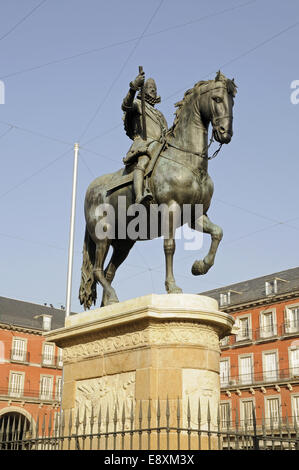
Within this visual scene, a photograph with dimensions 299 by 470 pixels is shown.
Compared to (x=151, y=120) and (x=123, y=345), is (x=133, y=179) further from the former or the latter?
(x=123, y=345)

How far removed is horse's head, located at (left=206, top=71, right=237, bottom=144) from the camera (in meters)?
8.79

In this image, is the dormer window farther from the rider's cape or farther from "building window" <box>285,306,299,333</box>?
the rider's cape

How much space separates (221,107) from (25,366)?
48.6 metres

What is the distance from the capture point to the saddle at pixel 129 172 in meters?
9.26

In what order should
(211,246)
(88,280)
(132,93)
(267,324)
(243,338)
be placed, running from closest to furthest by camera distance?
(211,246) < (132,93) < (88,280) < (267,324) < (243,338)

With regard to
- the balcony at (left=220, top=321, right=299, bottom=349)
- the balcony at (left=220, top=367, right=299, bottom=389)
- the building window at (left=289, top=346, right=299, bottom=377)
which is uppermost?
the balcony at (left=220, top=321, right=299, bottom=349)

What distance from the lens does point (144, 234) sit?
9.60 meters

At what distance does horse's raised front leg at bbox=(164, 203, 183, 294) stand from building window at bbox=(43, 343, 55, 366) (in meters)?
48.9

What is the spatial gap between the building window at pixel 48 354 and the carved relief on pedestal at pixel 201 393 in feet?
162

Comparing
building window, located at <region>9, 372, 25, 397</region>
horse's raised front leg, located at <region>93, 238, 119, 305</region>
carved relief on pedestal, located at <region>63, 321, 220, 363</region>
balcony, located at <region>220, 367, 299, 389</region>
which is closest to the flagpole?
horse's raised front leg, located at <region>93, 238, 119, 305</region>

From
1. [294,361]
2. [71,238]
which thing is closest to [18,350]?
[294,361]

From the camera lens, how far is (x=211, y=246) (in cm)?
903

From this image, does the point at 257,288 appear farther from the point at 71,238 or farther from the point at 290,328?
the point at 71,238

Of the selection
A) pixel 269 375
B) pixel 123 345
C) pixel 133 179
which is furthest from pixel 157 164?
pixel 269 375
